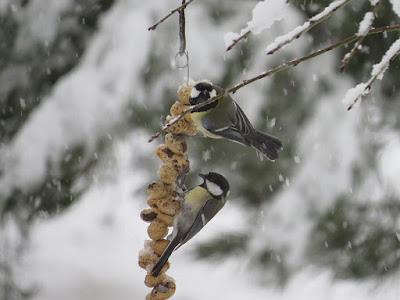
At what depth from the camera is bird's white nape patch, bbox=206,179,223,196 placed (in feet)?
2.88

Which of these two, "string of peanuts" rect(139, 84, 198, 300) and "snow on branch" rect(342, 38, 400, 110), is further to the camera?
"string of peanuts" rect(139, 84, 198, 300)

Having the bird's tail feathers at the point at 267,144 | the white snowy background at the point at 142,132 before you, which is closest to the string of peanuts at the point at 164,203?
the bird's tail feathers at the point at 267,144

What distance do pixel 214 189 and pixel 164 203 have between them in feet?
0.40

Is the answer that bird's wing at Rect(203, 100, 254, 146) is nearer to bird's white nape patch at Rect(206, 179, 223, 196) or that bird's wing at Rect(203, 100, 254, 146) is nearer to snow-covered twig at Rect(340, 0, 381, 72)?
bird's white nape patch at Rect(206, 179, 223, 196)

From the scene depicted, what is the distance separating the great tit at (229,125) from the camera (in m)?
0.84

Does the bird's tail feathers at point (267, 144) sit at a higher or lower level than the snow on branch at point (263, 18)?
lower

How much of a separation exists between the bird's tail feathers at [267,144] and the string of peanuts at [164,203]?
0.13 metres

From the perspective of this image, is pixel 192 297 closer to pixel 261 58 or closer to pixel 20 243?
pixel 20 243

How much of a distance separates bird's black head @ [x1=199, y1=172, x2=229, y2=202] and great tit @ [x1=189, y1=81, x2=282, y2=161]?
0.07 meters

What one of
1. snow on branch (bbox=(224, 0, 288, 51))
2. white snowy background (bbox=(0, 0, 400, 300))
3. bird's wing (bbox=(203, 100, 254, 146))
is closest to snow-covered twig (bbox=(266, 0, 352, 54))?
snow on branch (bbox=(224, 0, 288, 51))

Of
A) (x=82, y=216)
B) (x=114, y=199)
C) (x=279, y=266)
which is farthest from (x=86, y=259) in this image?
(x=279, y=266)

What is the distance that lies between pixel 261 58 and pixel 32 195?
A: 0.97 metres

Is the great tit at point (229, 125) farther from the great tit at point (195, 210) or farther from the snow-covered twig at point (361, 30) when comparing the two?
the snow-covered twig at point (361, 30)

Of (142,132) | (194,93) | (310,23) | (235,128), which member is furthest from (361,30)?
(142,132)
